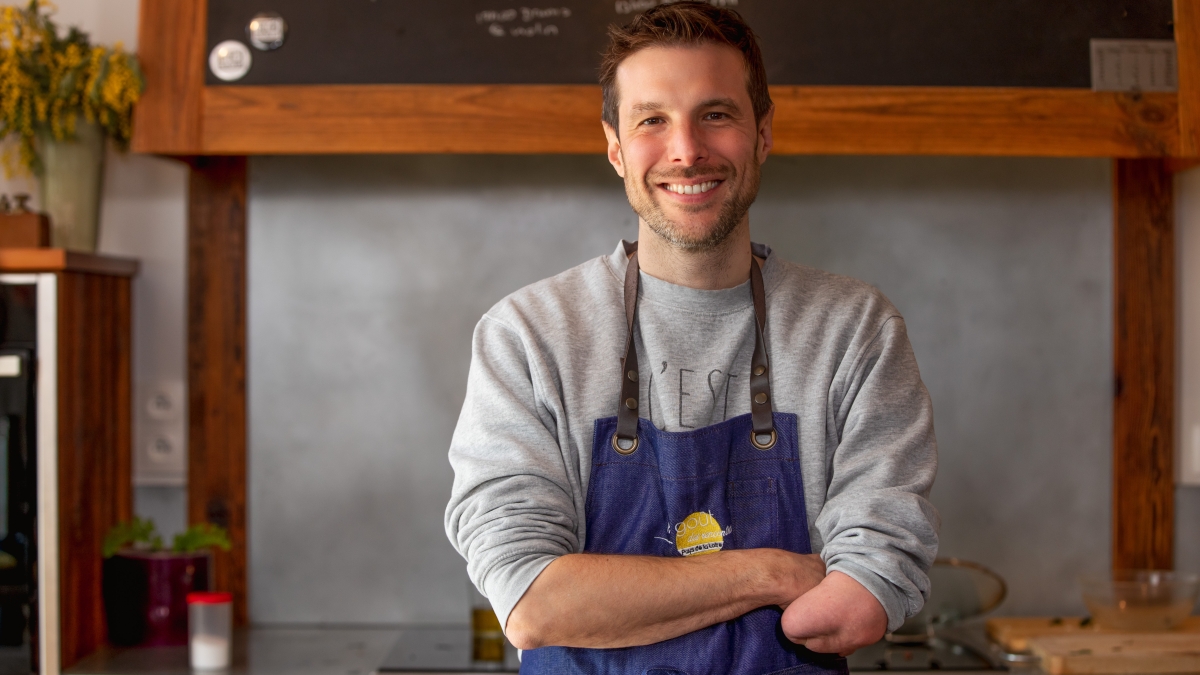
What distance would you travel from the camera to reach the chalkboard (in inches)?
67.4

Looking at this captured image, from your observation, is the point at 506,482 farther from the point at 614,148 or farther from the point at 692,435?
the point at 614,148

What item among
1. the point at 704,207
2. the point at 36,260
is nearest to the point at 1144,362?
the point at 704,207

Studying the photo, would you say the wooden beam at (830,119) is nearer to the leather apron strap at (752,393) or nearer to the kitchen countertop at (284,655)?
the leather apron strap at (752,393)

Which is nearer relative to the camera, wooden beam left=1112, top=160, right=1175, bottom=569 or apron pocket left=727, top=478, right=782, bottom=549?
apron pocket left=727, top=478, right=782, bottom=549

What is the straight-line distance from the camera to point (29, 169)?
1902 mm

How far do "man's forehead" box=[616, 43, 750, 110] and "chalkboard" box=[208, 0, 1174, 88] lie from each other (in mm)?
481

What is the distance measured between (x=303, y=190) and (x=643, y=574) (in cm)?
124

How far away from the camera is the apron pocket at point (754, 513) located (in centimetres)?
→ 121

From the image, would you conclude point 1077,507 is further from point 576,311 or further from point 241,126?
point 241,126

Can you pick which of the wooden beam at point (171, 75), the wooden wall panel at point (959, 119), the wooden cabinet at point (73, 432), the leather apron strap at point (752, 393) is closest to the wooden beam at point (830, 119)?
the wooden wall panel at point (959, 119)

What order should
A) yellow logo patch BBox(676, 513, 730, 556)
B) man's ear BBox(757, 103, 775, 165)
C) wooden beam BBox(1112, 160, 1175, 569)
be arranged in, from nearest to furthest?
yellow logo patch BBox(676, 513, 730, 556), man's ear BBox(757, 103, 775, 165), wooden beam BBox(1112, 160, 1175, 569)

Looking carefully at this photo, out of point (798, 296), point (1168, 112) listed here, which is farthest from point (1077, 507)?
point (798, 296)

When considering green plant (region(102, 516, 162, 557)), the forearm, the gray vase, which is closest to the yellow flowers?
the gray vase

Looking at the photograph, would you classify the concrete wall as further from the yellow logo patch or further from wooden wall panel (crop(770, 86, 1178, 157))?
the yellow logo patch
